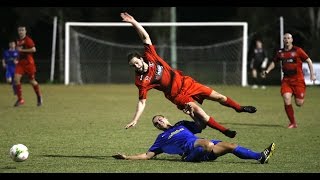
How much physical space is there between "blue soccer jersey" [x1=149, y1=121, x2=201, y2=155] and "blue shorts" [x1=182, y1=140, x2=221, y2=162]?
0.07 meters

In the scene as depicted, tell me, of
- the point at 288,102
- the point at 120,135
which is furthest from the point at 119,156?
the point at 288,102

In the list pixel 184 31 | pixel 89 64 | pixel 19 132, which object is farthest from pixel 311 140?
pixel 184 31

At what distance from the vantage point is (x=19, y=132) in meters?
14.2

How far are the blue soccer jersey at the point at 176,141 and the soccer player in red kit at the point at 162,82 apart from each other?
0.66 meters

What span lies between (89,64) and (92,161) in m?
25.4

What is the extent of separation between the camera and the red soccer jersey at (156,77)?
11.2 meters

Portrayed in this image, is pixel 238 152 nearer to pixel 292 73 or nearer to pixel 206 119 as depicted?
pixel 206 119

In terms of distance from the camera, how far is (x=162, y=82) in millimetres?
11609

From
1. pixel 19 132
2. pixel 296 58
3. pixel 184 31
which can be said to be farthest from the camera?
pixel 184 31

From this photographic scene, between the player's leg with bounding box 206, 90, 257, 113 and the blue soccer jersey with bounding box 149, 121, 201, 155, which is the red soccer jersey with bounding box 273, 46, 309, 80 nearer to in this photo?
the player's leg with bounding box 206, 90, 257, 113

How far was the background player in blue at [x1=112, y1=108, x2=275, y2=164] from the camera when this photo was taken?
32.7 feet

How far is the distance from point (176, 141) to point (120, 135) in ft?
13.0

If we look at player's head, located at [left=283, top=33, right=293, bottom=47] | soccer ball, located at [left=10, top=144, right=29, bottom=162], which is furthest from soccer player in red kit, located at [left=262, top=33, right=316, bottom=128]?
soccer ball, located at [left=10, top=144, right=29, bottom=162]
